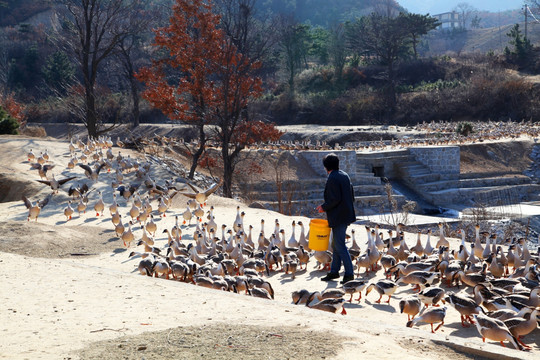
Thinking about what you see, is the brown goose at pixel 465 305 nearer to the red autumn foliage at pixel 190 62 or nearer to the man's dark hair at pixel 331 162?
the man's dark hair at pixel 331 162

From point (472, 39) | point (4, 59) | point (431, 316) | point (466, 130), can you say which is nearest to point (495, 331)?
point (431, 316)

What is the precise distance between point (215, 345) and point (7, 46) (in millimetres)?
71694

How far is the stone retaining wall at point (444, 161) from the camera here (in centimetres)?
2838

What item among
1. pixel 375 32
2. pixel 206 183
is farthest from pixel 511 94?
pixel 206 183

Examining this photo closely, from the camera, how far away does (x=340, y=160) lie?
87.9 ft

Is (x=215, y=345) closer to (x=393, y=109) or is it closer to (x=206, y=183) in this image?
(x=206, y=183)

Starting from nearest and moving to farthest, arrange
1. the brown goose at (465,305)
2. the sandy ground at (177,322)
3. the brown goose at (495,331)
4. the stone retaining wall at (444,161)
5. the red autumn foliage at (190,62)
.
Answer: the sandy ground at (177,322) < the brown goose at (495,331) < the brown goose at (465,305) < the red autumn foliage at (190,62) < the stone retaining wall at (444,161)

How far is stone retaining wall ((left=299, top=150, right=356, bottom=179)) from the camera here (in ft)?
88.0

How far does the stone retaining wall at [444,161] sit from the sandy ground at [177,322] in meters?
19.4

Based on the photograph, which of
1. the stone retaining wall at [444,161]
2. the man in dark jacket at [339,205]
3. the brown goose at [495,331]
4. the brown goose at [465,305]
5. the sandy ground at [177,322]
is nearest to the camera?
the sandy ground at [177,322]

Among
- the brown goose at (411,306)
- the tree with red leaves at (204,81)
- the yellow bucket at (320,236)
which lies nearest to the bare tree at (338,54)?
the tree with red leaves at (204,81)

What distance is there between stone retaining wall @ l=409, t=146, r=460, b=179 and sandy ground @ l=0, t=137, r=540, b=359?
19.4 metres

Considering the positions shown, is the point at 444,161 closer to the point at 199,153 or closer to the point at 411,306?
the point at 199,153

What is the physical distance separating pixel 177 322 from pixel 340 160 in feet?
→ 70.0
